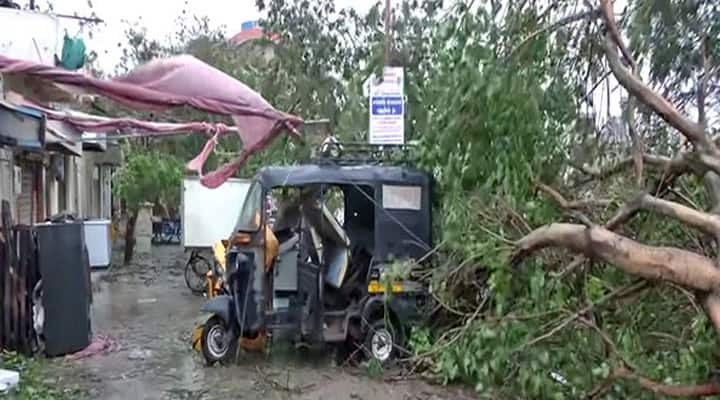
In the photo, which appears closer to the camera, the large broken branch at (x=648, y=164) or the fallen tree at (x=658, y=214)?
the fallen tree at (x=658, y=214)

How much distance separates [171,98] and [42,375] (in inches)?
132

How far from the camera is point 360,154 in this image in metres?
9.77

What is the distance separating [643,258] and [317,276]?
19.0 feet

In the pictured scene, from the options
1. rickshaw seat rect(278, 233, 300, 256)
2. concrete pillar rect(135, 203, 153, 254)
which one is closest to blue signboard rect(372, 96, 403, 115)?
rickshaw seat rect(278, 233, 300, 256)

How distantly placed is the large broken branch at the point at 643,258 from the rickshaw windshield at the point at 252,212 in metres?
5.64

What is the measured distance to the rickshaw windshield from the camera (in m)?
9.14

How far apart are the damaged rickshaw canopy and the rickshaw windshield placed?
1.64ft

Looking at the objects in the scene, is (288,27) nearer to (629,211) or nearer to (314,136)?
(314,136)

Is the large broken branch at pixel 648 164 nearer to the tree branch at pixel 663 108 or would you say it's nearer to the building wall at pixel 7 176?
the tree branch at pixel 663 108

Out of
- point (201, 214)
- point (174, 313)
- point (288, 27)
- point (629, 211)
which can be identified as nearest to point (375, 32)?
point (288, 27)

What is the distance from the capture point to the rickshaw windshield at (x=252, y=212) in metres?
9.14

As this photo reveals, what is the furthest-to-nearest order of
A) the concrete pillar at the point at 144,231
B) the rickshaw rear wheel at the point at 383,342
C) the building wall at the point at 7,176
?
the concrete pillar at the point at 144,231
the building wall at the point at 7,176
the rickshaw rear wheel at the point at 383,342

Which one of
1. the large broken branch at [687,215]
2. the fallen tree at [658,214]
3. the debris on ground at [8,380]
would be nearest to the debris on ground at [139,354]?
the debris on ground at [8,380]

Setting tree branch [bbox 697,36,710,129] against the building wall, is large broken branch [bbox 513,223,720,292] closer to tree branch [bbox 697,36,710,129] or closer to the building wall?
tree branch [bbox 697,36,710,129]
